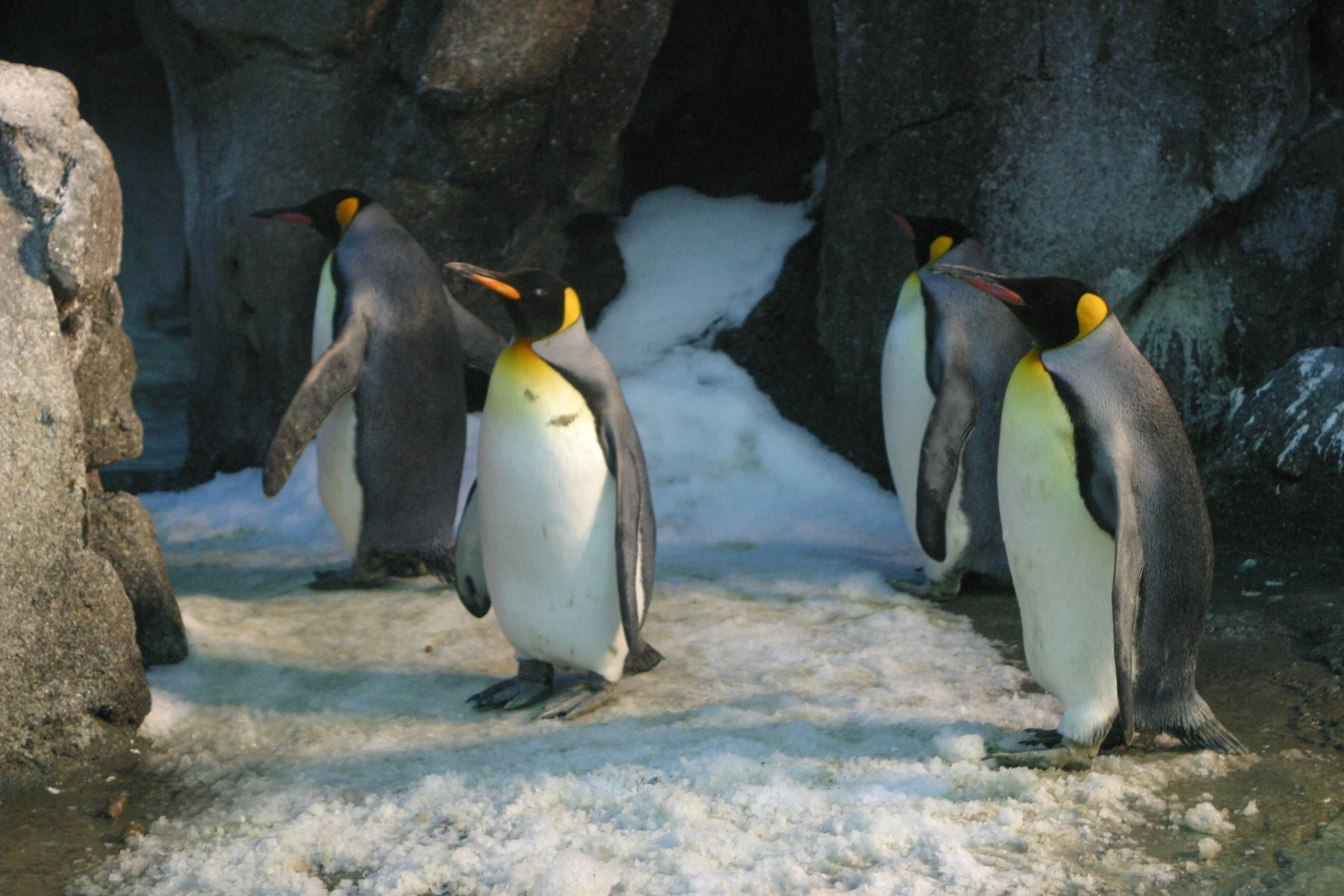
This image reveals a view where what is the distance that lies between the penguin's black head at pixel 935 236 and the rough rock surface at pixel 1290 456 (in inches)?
46.9

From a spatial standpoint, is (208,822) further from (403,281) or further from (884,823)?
(403,281)

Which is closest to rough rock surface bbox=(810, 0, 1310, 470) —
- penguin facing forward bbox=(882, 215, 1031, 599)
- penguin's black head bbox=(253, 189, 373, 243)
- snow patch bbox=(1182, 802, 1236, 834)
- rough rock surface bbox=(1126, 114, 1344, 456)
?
rough rock surface bbox=(1126, 114, 1344, 456)

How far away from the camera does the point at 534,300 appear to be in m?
3.26

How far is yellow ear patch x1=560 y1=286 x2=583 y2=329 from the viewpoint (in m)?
3.31

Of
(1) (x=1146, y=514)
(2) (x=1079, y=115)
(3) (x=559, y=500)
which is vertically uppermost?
(2) (x=1079, y=115)

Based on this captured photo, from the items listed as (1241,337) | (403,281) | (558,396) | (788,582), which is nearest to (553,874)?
(558,396)

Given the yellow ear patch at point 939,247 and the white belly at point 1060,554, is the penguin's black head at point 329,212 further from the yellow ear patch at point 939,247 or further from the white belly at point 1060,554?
the white belly at point 1060,554

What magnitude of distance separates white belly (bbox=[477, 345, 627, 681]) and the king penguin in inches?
42.3

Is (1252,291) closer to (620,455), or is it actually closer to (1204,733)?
(1204,733)

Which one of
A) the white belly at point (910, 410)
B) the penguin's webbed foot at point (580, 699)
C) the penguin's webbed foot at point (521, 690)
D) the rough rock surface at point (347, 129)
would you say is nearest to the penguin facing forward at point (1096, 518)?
the penguin's webbed foot at point (580, 699)

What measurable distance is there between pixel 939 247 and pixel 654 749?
2.31 meters

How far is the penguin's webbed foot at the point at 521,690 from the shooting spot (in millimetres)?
3340

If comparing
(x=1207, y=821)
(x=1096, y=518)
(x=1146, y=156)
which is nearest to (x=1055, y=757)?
(x=1207, y=821)

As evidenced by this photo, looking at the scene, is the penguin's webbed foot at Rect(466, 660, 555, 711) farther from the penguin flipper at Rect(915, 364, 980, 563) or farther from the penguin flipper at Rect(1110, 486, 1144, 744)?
the penguin flipper at Rect(1110, 486, 1144, 744)
